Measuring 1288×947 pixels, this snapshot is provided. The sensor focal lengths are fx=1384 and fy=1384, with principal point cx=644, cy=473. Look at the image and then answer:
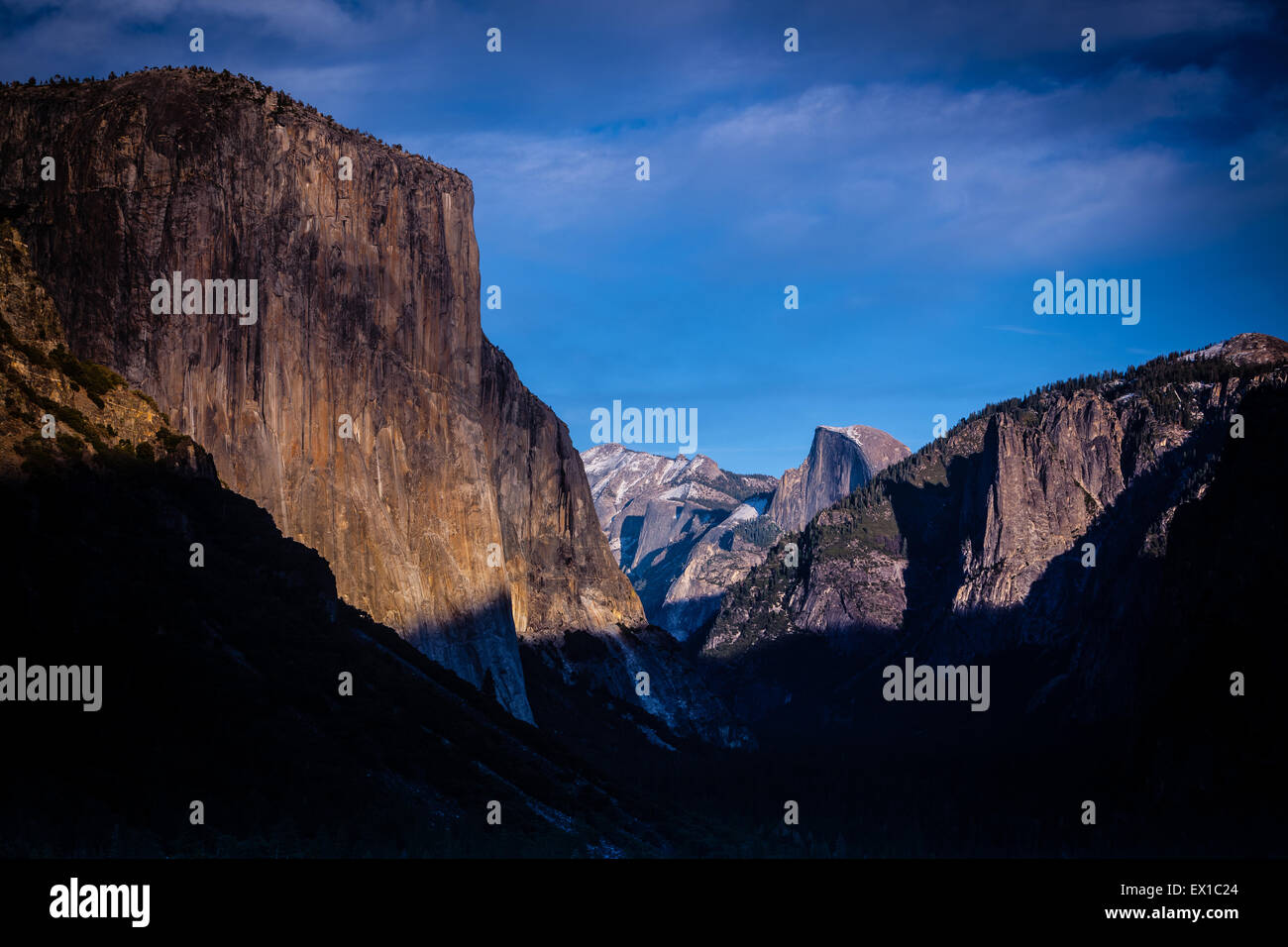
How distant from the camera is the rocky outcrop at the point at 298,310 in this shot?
387 feet

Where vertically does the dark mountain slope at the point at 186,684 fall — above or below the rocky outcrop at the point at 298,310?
below

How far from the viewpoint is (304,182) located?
13375cm

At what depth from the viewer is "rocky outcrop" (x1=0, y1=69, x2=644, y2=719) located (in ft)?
387
